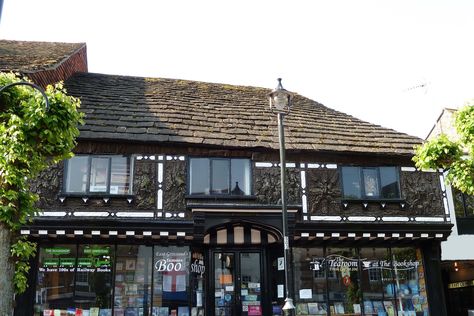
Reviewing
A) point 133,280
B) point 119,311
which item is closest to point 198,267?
point 133,280

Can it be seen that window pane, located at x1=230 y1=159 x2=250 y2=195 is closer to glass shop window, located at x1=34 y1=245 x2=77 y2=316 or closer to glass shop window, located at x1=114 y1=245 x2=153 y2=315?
glass shop window, located at x1=114 y1=245 x2=153 y2=315

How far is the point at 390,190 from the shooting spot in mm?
15555

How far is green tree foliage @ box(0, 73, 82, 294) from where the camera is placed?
8.66 meters

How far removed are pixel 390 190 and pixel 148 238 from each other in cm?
722

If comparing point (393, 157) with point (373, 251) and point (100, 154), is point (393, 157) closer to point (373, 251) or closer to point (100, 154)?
point (373, 251)

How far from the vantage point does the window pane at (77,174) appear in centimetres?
1399

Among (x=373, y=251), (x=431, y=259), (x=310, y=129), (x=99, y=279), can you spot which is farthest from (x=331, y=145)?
(x=99, y=279)

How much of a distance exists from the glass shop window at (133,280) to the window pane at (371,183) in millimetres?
6524

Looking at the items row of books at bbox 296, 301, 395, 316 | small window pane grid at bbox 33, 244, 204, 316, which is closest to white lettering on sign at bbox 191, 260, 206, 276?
small window pane grid at bbox 33, 244, 204, 316

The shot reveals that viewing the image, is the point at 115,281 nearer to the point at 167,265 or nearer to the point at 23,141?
the point at 167,265

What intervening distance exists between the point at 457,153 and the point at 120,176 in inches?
338

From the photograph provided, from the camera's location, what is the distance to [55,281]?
13.6m

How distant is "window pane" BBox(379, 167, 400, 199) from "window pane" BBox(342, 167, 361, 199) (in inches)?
29.6

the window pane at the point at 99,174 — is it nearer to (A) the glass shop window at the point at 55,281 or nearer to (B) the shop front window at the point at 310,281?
(A) the glass shop window at the point at 55,281
